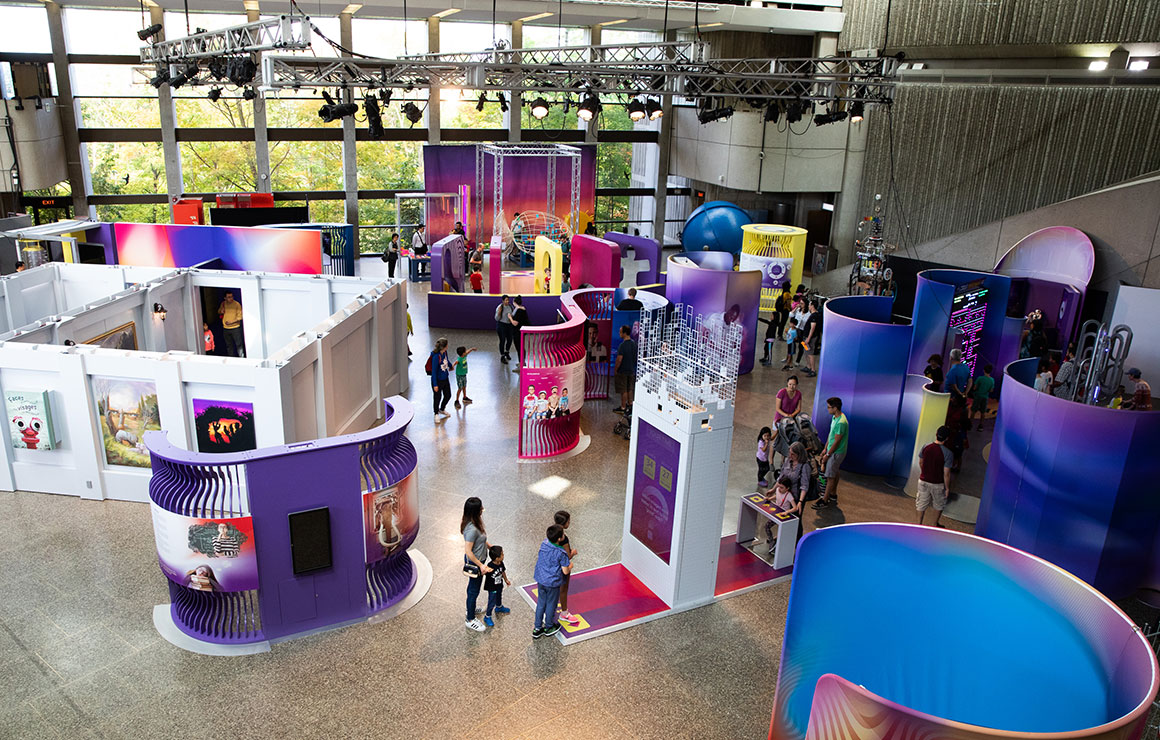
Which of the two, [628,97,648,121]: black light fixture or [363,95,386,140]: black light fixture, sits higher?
[628,97,648,121]: black light fixture

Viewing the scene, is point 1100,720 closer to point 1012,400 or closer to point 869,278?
point 1012,400

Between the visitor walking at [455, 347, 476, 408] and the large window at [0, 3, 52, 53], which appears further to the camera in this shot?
the large window at [0, 3, 52, 53]

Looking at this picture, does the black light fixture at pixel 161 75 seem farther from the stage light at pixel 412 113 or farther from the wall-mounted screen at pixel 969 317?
the wall-mounted screen at pixel 969 317

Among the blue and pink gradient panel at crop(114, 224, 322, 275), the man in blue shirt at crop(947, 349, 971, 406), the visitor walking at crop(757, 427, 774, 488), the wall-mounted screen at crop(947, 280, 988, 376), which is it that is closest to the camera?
the visitor walking at crop(757, 427, 774, 488)

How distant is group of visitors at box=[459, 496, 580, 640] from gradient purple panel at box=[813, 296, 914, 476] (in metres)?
4.76

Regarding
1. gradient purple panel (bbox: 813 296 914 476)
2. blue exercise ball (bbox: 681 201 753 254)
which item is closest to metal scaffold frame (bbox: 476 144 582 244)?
blue exercise ball (bbox: 681 201 753 254)

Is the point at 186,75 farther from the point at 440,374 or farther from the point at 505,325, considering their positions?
the point at 440,374

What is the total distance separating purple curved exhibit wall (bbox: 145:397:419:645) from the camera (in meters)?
6.11

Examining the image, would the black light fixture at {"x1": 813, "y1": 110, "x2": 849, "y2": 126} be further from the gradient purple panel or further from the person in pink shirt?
the person in pink shirt

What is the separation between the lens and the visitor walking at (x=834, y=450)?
28.7 feet

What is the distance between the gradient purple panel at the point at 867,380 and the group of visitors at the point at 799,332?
11.0 ft

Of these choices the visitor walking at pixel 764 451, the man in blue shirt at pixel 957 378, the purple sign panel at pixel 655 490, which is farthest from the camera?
the man in blue shirt at pixel 957 378

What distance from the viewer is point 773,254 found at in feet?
55.7

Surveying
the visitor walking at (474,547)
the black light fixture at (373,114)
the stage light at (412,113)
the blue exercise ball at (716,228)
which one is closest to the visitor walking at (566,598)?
the visitor walking at (474,547)
